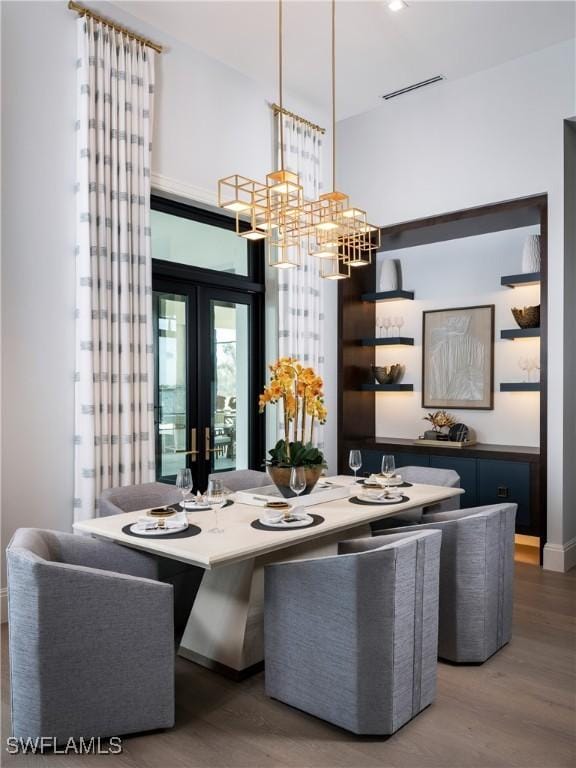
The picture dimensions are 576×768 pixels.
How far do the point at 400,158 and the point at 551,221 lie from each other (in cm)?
147

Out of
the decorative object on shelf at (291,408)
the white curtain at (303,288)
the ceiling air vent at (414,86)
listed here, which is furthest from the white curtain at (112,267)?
the ceiling air vent at (414,86)

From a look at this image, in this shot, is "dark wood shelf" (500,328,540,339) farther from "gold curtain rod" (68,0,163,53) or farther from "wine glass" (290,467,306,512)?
"gold curtain rod" (68,0,163,53)

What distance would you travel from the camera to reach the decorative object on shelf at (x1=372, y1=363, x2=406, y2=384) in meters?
5.76

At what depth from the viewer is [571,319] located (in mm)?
4531

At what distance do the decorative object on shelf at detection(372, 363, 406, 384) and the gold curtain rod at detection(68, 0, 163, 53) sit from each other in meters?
3.20

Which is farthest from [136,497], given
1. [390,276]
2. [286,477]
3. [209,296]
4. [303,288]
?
[390,276]

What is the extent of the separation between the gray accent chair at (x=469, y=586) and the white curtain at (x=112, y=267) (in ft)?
6.10

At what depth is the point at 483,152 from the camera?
188 inches

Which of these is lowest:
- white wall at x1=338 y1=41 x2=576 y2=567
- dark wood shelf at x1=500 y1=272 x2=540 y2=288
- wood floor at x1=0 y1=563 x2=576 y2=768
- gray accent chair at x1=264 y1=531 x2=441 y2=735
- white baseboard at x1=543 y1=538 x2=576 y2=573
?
wood floor at x1=0 y1=563 x2=576 y2=768

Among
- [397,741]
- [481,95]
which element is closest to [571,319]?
[481,95]

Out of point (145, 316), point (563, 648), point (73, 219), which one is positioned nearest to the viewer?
point (563, 648)

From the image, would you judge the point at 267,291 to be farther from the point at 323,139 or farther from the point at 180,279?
the point at 323,139

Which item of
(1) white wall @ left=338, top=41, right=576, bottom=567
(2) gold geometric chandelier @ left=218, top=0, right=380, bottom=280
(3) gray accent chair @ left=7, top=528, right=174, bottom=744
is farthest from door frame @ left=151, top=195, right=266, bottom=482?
(3) gray accent chair @ left=7, top=528, right=174, bottom=744

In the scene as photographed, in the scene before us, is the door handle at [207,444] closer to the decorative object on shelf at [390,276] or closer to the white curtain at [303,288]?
the white curtain at [303,288]
